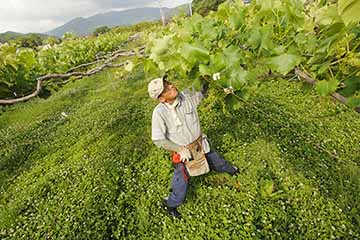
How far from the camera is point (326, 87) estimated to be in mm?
1597

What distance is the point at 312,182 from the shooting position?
16.4 feet

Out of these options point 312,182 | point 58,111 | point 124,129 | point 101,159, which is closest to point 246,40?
point 312,182

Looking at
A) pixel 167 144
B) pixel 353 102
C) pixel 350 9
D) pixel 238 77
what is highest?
pixel 350 9

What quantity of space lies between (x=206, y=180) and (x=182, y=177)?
1206mm

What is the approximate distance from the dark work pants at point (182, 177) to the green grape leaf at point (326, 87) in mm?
2888

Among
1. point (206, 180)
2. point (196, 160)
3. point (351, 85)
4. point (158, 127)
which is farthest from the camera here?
point (206, 180)

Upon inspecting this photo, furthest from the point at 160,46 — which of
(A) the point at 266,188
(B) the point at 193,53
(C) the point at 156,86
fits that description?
(A) the point at 266,188

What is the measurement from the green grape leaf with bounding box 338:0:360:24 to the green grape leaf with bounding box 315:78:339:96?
910 mm

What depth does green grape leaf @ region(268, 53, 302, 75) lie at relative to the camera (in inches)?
60.2

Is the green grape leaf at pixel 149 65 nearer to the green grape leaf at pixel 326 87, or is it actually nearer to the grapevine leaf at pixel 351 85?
the green grape leaf at pixel 326 87

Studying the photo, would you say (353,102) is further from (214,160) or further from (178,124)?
(214,160)

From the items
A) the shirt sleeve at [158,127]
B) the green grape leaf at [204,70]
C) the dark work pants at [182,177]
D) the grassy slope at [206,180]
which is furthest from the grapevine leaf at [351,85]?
the dark work pants at [182,177]

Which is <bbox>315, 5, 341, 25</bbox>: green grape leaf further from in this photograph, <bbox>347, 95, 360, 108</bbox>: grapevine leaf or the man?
the man

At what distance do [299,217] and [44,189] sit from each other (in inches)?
186
